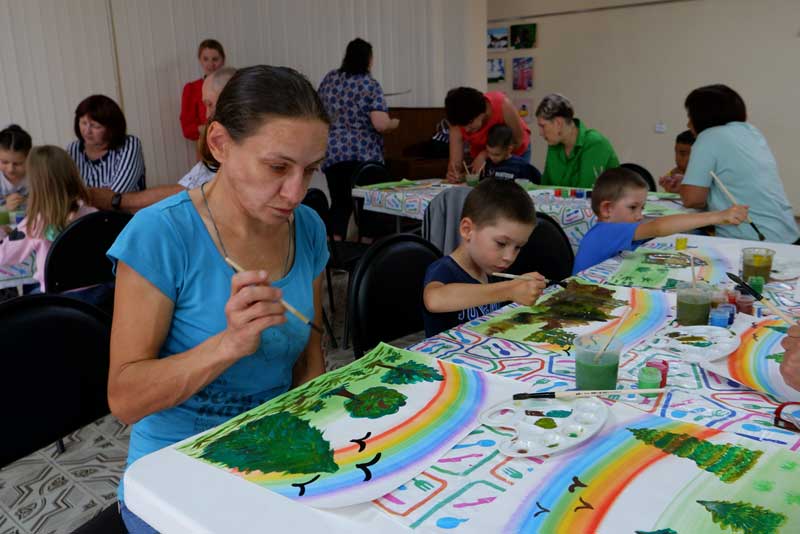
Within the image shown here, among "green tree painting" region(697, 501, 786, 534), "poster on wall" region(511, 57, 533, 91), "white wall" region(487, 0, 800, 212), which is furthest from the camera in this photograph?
"poster on wall" region(511, 57, 533, 91)

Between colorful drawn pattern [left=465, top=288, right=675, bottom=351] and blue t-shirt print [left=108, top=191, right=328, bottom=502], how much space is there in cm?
47

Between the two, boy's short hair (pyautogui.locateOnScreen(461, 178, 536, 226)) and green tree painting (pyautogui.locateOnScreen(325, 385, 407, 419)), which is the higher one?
boy's short hair (pyautogui.locateOnScreen(461, 178, 536, 226))

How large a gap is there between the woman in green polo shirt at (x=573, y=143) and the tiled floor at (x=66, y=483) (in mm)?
2923

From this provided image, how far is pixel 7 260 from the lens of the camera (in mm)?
2627

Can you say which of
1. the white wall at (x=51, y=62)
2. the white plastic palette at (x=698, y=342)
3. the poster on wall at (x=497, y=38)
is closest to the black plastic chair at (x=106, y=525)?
the white plastic palette at (x=698, y=342)

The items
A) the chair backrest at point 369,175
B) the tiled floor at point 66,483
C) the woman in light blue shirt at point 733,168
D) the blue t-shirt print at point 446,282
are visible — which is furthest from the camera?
the chair backrest at point 369,175

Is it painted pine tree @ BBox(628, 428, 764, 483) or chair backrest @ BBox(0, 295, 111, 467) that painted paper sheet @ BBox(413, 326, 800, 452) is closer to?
painted pine tree @ BBox(628, 428, 764, 483)

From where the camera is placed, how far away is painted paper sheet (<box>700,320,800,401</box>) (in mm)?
1097

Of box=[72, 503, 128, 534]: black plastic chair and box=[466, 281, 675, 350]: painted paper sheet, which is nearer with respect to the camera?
box=[72, 503, 128, 534]: black plastic chair

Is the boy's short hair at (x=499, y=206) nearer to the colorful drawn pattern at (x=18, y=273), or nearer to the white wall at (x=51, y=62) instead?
the colorful drawn pattern at (x=18, y=273)

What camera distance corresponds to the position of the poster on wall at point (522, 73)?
8.24 metres

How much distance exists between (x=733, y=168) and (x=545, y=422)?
8.22ft

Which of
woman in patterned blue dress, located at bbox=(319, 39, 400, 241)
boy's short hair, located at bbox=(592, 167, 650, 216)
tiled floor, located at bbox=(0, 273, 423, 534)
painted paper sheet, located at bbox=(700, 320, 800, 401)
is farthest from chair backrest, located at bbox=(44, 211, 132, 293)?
woman in patterned blue dress, located at bbox=(319, 39, 400, 241)

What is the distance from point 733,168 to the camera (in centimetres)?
295
